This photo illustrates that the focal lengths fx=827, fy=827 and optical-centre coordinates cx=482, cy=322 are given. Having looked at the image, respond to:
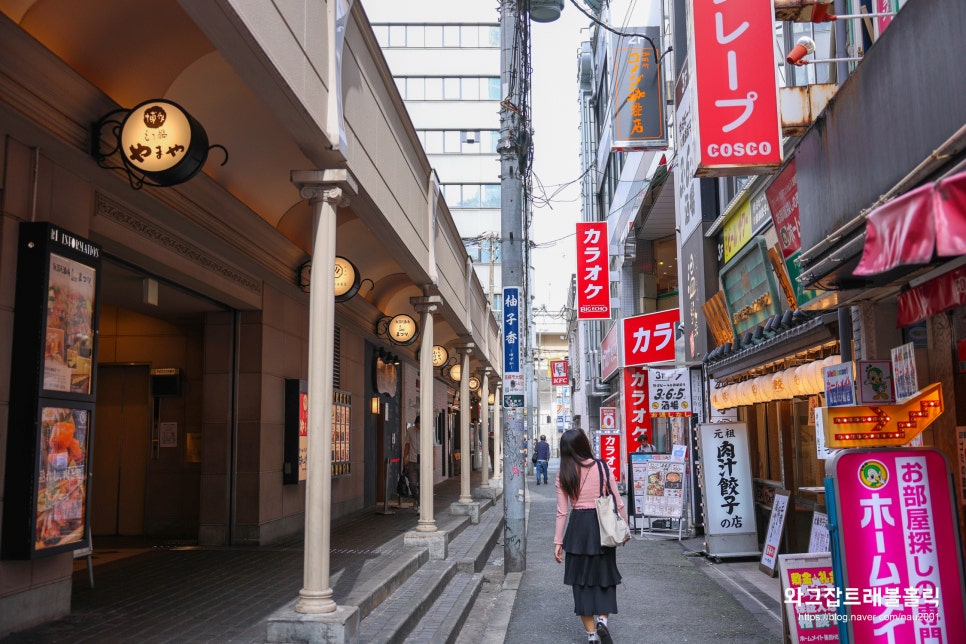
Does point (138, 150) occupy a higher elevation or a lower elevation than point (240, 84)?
lower

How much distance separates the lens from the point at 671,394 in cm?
1584

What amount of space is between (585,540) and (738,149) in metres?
4.11

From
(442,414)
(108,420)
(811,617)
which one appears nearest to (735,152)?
Result: (811,617)

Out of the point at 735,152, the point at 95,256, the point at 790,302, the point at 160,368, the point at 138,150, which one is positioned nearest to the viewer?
the point at 138,150

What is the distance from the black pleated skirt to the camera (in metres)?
7.18

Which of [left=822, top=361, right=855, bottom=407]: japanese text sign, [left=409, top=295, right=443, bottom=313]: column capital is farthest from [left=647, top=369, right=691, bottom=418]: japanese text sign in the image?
[left=822, top=361, right=855, bottom=407]: japanese text sign

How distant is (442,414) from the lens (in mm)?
27438

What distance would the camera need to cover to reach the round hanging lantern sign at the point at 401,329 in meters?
15.0

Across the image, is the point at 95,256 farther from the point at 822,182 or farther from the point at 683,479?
the point at 683,479

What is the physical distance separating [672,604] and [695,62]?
5854mm

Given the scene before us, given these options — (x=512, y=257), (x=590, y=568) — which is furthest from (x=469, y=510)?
(x=590, y=568)

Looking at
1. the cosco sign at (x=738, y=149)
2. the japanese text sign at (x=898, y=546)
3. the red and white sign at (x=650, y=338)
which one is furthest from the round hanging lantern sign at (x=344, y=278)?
the red and white sign at (x=650, y=338)

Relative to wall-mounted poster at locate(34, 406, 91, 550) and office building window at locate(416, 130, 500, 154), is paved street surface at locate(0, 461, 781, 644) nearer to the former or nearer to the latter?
wall-mounted poster at locate(34, 406, 91, 550)

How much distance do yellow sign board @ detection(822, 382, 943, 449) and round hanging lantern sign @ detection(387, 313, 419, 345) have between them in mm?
Answer: 10008
